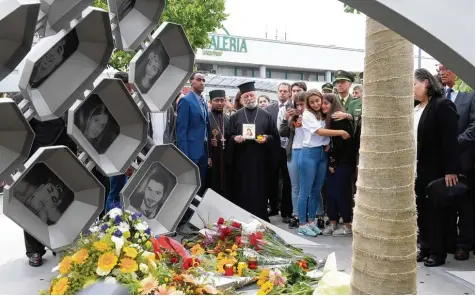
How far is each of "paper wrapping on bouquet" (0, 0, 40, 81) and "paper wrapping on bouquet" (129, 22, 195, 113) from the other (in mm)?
928

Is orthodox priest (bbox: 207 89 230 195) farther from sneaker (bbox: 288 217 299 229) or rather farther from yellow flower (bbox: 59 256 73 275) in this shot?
yellow flower (bbox: 59 256 73 275)

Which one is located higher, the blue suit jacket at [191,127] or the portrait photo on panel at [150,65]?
the portrait photo on panel at [150,65]

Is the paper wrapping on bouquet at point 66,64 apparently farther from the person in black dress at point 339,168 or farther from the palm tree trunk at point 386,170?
the palm tree trunk at point 386,170

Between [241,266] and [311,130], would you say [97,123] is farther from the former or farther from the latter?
[311,130]

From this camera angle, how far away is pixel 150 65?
4348 mm

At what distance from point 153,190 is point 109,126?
72 centimetres

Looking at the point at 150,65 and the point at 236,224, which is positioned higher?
the point at 150,65

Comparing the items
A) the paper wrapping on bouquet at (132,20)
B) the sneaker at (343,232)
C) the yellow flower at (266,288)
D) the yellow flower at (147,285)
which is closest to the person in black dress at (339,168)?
the sneaker at (343,232)

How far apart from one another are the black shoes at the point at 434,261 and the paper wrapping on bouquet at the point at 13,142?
324cm

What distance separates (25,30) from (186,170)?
1.96m

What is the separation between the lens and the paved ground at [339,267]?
3605 millimetres

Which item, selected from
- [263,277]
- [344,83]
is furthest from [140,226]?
[344,83]

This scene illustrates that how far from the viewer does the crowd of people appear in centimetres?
414

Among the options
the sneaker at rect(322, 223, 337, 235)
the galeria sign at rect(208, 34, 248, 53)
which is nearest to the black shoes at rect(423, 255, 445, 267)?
the sneaker at rect(322, 223, 337, 235)
